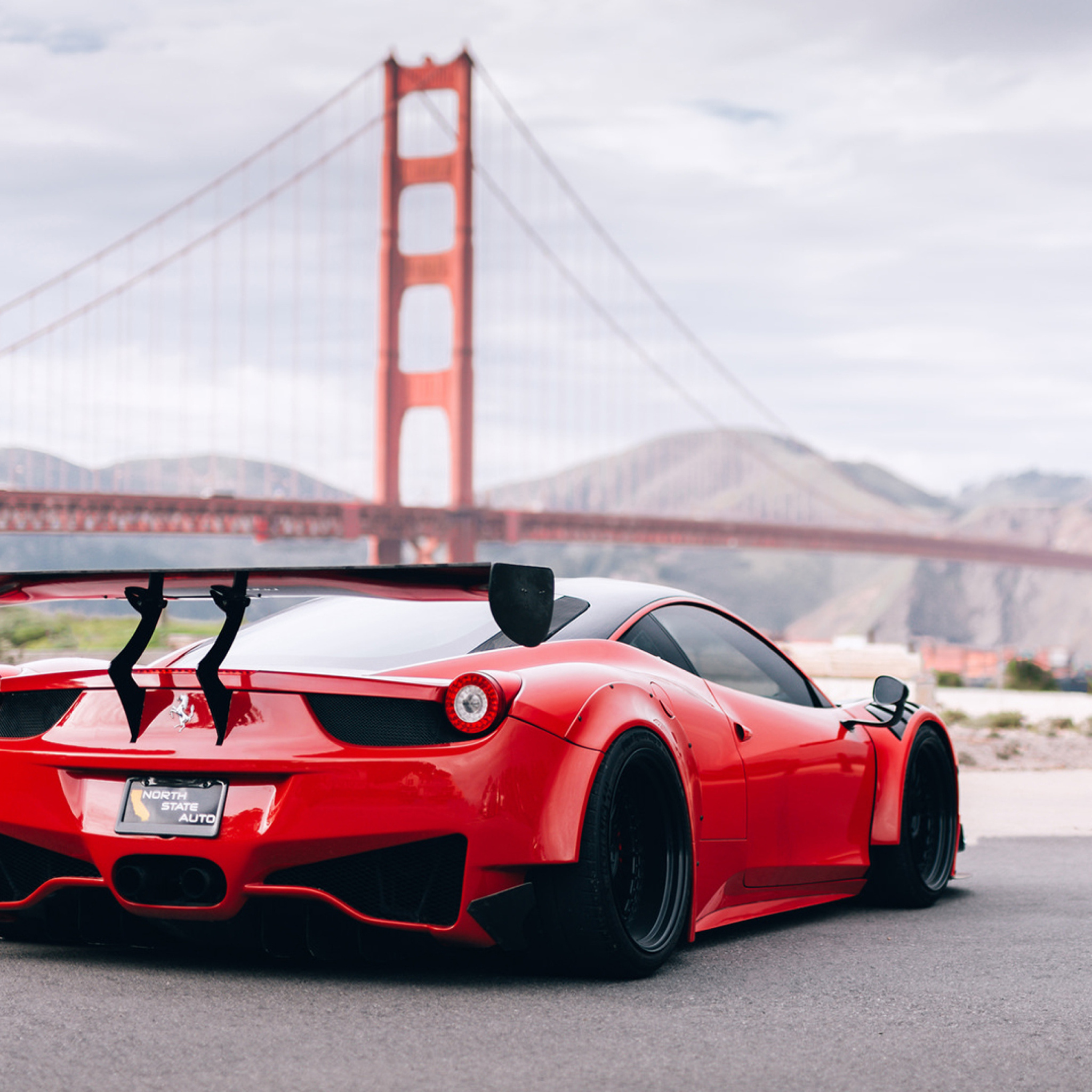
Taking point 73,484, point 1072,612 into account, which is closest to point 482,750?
point 73,484

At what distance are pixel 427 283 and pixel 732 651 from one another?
2235 inches

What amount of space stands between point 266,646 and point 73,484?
45.8 m

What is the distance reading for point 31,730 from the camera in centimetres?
371

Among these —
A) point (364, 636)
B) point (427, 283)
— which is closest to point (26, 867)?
point (364, 636)

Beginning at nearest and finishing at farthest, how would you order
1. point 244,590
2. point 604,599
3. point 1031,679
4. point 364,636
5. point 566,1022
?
point 566,1022
point 244,590
point 364,636
point 604,599
point 1031,679

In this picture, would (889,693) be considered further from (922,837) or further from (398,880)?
(398,880)

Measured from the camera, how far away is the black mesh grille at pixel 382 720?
338 cm

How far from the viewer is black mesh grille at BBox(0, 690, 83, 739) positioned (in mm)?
3688

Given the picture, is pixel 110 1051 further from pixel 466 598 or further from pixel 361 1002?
pixel 466 598

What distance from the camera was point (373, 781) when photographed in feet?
A: 11.0

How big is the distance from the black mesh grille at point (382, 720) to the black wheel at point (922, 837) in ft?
7.07

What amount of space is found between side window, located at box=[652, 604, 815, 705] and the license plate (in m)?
1.40

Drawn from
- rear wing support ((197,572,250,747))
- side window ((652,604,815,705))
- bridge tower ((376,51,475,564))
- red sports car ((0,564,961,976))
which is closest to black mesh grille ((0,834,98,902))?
red sports car ((0,564,961,976))

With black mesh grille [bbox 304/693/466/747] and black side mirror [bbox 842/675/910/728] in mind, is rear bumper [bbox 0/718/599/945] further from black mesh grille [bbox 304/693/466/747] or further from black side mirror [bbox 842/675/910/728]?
black side mirror [bbox 842/675/910/728]
